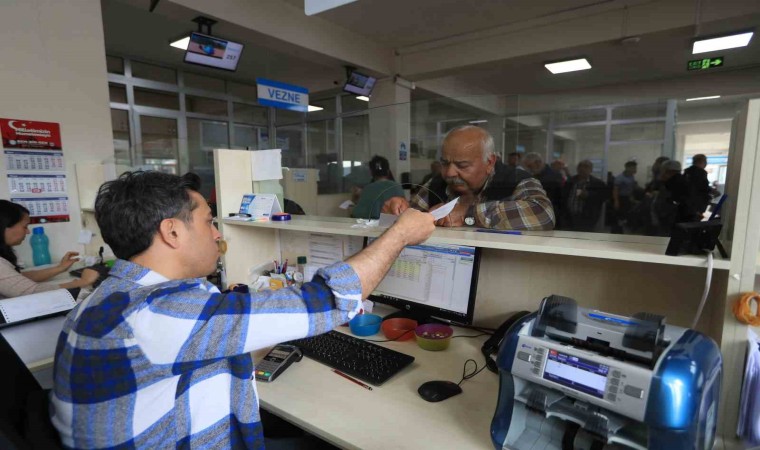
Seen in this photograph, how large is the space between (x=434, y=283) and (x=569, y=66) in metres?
5.22

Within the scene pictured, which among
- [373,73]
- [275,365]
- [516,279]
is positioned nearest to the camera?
[275,365]

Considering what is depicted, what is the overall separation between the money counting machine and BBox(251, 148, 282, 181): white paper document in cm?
133

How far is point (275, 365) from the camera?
1.17 meters

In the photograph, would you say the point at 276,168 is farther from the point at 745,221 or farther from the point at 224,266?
the point at 745,221

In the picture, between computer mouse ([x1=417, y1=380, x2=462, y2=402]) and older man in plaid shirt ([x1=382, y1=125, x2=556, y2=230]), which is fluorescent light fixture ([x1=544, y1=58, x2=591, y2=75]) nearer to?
older man in plaid shirt ([x1=382, y1=125, x2=556, y2=230])

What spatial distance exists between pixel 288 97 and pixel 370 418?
3160mm

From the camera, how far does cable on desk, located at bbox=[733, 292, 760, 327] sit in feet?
2.48

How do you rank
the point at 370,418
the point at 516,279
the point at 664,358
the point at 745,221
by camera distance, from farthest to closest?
the point at 516,279
the point at 370,418
the point at 745,221
the point at 664,358

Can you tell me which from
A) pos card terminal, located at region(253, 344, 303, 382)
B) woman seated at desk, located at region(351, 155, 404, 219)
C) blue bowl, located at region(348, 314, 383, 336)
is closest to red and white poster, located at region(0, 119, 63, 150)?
woman seated at desk, located at region(351, 155, 404, 219)

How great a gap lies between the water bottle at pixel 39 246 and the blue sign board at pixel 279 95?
1896mm

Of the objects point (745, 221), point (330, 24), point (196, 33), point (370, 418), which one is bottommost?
point (370, 418)

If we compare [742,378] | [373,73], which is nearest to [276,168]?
[742,378]

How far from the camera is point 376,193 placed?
223 centimetres

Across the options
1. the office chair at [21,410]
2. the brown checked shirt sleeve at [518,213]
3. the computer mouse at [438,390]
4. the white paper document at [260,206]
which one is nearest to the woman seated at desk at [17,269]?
the white paper document at [260,206]
